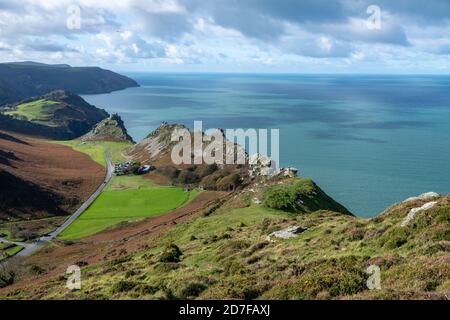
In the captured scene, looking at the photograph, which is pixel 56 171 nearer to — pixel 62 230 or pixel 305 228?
pixel 62 230

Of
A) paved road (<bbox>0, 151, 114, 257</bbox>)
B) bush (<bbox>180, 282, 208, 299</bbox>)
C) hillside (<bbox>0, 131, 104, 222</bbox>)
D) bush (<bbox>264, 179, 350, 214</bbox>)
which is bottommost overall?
paved road (<bbox>0, 151, 114, 257</bbox>)

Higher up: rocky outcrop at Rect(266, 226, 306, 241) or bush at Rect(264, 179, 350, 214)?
rocky outcrop at Rect(266, 226, 306, 241)

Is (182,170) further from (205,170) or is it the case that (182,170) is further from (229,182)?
(229,182)

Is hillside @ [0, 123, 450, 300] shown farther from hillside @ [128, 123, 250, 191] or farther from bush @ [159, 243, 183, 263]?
hillside @ [128, 123, 250, 191]

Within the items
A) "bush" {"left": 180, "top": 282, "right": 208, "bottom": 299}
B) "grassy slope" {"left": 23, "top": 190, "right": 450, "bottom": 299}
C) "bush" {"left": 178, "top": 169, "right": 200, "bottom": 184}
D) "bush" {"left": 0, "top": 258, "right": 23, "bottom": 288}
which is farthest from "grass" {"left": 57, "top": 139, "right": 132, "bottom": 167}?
"bush" {"left": 180, "top": 282, "right": 208, "bottom": 299}

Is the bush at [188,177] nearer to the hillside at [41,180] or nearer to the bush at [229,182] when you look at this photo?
the bush at [229,182]

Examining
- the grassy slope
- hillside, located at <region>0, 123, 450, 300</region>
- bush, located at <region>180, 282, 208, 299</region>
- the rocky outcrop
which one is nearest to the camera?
the grassy slope
